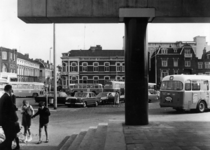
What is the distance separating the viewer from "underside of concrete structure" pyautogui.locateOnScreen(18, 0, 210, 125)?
348 inches

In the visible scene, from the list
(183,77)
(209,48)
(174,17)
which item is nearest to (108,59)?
(209,48)

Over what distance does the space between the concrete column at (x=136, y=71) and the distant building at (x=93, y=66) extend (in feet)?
189

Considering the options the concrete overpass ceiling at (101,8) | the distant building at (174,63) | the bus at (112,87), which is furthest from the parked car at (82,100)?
the distant building at (174,63)

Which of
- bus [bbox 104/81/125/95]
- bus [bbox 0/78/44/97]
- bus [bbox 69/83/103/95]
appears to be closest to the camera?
bus [bbox 104/81/125/95]

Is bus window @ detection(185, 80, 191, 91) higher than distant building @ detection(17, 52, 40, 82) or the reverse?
the reverse

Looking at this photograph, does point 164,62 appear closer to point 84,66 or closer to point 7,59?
point 84,66

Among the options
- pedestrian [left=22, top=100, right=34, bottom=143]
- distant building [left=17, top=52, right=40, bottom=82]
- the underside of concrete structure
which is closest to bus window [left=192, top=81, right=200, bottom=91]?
the underside of concrete structure

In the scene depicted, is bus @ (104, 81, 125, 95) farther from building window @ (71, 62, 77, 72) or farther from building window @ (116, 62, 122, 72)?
building window @ (71, 62, 77, 72)

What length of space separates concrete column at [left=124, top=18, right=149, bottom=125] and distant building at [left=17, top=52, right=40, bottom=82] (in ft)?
214

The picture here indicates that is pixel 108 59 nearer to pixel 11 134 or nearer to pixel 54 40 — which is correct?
pixel 54 40

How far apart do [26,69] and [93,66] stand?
22.8 meters

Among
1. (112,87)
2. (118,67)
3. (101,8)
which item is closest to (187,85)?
(101,8)

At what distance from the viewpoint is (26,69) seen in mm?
78375

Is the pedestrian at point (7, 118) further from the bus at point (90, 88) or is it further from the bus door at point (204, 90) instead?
the bus at point (90, 88)
